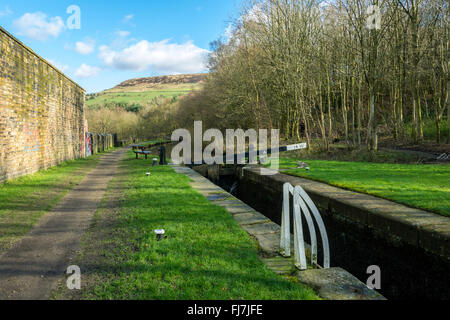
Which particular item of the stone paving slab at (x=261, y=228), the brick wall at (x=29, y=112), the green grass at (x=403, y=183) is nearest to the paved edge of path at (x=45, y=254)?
the stone paving slab at (x=261, y=228)

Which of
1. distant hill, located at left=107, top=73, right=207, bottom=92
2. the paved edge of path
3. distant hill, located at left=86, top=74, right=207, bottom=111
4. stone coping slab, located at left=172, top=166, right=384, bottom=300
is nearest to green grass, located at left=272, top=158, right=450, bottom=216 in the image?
stone coping slab, located at left=172, top=166, right=384, bottom=300

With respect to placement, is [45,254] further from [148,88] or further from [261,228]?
[148,88]

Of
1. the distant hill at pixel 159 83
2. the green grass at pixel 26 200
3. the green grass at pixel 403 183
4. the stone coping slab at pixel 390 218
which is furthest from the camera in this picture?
the distant hill at pixel 159 83

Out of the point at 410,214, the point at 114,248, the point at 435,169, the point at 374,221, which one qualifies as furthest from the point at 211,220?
the point at 435,169

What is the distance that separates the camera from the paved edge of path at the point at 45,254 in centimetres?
316

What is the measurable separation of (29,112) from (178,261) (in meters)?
10.1

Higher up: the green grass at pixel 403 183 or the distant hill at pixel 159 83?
the distant hill at pixel 159 83

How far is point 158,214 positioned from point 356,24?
42.9 feet

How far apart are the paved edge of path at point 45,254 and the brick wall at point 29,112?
407 cm

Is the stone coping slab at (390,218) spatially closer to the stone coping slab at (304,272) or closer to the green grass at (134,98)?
the stone coping slab at (304,272)

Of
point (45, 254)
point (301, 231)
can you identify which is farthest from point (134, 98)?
point (301, 231)

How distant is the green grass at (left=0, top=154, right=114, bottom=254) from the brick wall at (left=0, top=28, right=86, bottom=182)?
2.31 ft

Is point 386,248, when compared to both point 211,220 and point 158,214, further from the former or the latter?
point 158,214

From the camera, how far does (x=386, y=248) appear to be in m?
4.98
